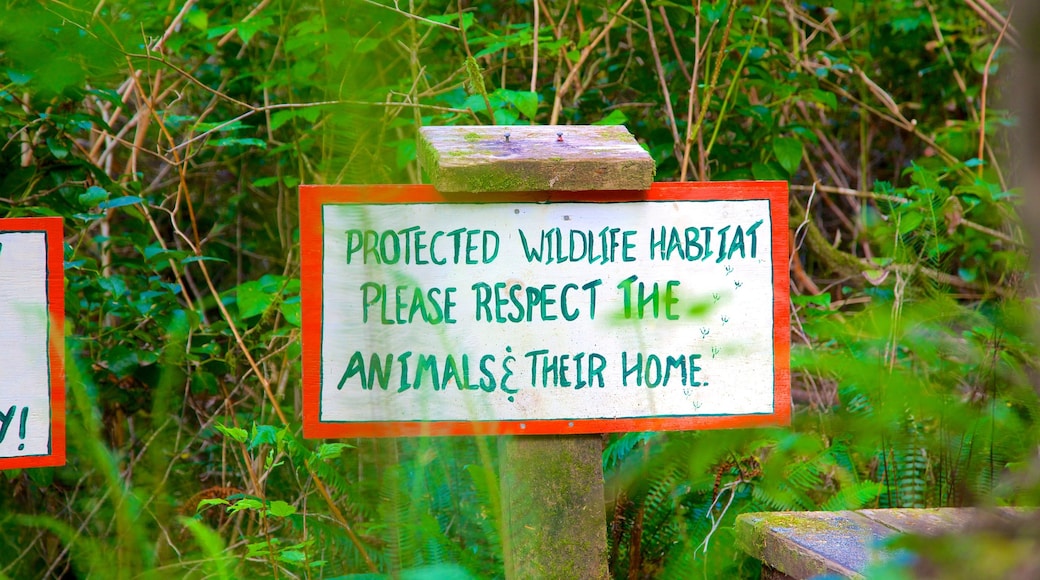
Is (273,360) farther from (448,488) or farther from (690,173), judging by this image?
(690,173)

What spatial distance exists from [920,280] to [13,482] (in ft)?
10.3

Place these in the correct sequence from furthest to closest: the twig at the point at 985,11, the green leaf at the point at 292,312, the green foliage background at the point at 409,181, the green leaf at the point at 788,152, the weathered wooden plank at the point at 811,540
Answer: the twig at the point at 985,11 → the green leaf at the point at 788,152 → the green leaf at the point at 292,312 → the green foliage background at the point at 409,181 → the weathered wooden plank at the point at 811,540

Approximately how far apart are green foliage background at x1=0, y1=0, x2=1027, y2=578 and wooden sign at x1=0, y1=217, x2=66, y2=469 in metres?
0.07

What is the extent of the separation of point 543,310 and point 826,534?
76cm

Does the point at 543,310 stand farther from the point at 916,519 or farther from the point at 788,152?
the point at 788,152

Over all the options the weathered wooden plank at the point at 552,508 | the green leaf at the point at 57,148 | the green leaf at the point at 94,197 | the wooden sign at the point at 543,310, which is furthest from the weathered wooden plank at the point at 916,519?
the green leaf at the point at 57,148

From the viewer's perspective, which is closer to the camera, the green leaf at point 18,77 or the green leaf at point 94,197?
the green leaf at point 18,77

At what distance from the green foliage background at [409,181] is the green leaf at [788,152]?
11mm

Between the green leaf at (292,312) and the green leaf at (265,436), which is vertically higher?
the green leaf at (292,312)

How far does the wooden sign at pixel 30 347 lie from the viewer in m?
1.72

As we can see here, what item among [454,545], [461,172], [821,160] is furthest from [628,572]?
[821,160]

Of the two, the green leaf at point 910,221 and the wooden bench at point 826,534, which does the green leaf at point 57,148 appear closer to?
the wooden bench at point 826,534

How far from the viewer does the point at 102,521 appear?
322 cm

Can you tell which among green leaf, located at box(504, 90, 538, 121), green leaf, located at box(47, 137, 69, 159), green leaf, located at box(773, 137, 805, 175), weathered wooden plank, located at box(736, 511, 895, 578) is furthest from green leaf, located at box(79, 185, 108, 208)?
green leaf, located at box(773, 137, 805, 175)
